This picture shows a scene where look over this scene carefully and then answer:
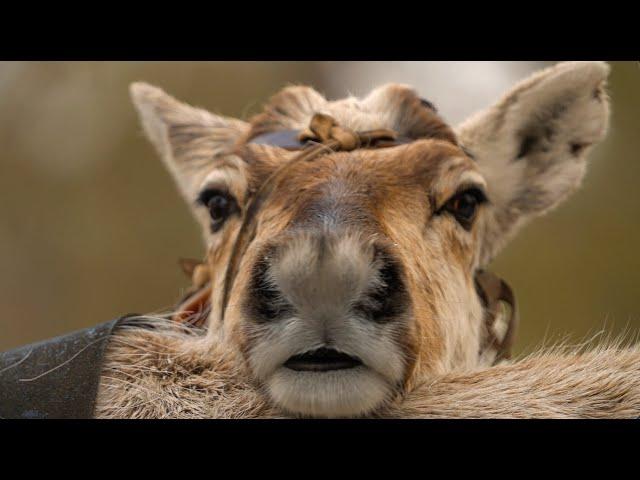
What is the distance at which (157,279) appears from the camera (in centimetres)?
279

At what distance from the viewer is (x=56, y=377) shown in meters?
1.93

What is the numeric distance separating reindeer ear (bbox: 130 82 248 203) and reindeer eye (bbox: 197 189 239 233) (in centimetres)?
31

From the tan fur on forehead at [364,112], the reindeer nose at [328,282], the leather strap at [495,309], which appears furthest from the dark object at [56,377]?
the leather strap at [495,309]

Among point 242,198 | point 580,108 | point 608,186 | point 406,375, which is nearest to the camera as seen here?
point 406,375

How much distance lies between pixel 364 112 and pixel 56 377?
1165 mm

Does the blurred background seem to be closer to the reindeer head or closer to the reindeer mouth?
the reindeer head

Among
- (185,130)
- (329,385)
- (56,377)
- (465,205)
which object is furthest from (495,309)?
(56,377)

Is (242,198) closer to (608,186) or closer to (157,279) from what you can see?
(157,279)

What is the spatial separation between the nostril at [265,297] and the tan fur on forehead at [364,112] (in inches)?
26.2

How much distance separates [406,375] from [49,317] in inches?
55.7

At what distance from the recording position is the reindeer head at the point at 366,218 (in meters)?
1.77

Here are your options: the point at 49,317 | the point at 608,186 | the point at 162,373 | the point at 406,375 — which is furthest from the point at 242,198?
the point at 608,186

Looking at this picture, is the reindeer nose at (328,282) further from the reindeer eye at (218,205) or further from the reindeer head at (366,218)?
the reindeer eye at (218,205)

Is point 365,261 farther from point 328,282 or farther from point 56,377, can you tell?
point 56,377
